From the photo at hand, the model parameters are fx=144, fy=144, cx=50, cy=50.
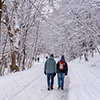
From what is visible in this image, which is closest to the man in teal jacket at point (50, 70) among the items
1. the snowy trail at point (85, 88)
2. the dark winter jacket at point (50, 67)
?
the dark winter jacket at point (50, 67)

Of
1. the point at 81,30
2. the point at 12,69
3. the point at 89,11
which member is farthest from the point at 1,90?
the point at 89,11

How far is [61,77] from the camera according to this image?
24.5 feet

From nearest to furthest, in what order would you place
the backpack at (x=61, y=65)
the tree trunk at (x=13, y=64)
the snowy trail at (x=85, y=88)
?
the snowy trail at (x=85, y=88)
the backpack at (x=61, y=65)
the tree trunk at (x=13, y=64)

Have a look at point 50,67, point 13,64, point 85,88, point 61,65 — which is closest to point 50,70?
point 50,67

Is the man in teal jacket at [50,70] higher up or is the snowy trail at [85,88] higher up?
the man in teal jacket at [50,70]

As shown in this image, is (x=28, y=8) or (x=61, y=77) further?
(x=28, y=8)

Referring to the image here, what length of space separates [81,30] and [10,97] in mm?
14850

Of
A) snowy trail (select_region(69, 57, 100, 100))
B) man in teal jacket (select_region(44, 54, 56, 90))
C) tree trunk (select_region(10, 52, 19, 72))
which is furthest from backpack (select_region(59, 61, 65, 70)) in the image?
tree trunk (select_region(10, 52, 19, 72))

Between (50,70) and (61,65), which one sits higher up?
(61,65)

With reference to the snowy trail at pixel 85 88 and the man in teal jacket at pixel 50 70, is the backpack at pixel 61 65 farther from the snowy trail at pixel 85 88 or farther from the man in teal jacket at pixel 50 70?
the snowy trail at pixel 85 88

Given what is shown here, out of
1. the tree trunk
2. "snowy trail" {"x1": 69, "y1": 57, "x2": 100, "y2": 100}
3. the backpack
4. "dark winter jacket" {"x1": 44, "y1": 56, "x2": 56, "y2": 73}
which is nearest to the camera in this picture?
"snowy trail" {"x1": 69, "y1": 57, "x2": 100, "y2": 100}

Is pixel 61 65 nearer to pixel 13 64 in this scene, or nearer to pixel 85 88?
pixel 85 88

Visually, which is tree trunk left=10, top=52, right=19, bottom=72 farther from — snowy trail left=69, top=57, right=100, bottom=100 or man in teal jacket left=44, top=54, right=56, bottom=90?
man in teal jacket left=44, top=54, right=56, bottom=90

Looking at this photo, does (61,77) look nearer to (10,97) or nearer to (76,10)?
(10,97)
